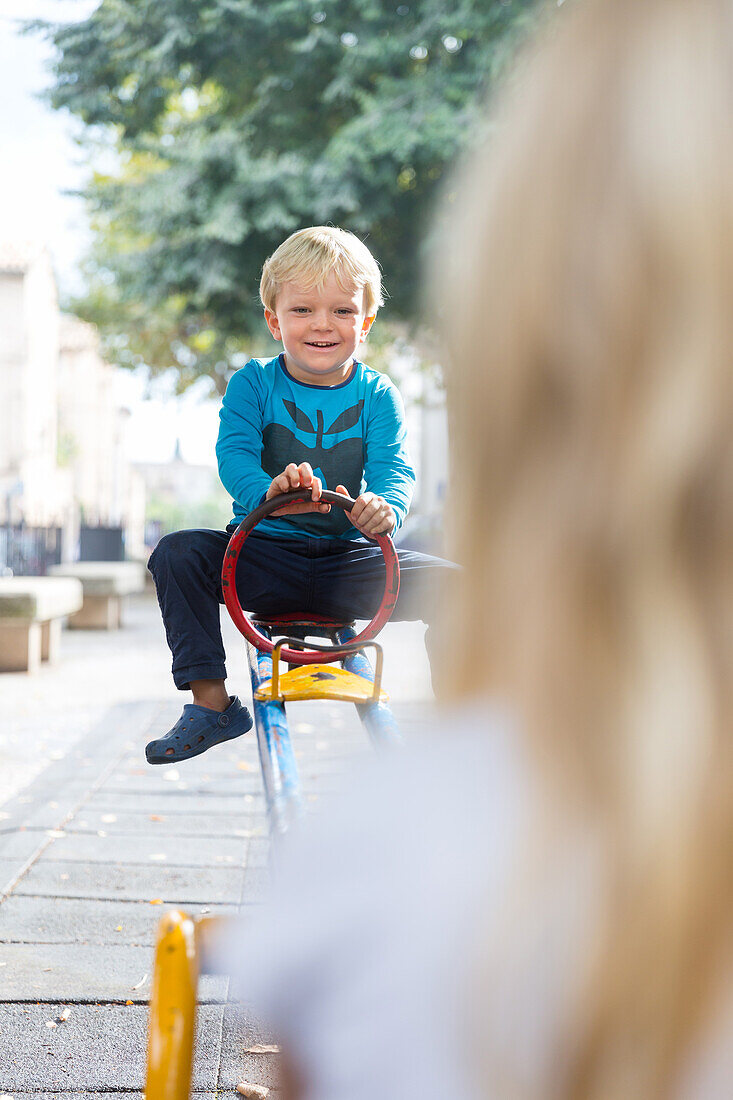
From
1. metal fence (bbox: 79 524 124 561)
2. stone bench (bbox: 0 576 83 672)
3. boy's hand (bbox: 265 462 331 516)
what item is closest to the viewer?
boy's hand (bbox: 265 462 331 516)

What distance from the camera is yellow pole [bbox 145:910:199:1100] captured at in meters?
1.24

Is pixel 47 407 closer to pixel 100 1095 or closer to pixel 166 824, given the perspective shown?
pixel 166 824

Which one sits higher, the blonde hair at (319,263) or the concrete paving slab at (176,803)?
the blonde hair at (319,263)

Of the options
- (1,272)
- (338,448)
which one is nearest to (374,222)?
(338,448)

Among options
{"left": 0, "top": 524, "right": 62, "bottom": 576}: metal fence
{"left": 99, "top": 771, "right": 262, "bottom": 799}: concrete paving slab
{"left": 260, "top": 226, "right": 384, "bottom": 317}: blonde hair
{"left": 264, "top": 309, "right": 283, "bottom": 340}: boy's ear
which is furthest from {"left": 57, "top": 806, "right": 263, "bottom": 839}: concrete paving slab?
{"left": 0, "top": 524, "right": 62, "bottom": 576}: metal fence

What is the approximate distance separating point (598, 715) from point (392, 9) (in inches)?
397

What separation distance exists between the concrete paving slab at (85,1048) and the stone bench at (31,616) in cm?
489

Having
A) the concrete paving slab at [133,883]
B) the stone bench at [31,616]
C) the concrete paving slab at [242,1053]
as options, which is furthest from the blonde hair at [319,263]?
the stone bench at [31,616]

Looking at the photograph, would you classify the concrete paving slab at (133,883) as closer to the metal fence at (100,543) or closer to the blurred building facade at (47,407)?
the metal fence at (100,543)

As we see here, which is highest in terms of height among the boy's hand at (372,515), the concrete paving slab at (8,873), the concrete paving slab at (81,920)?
the boy's hand at (372,515)

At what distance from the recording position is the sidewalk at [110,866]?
90.1 inches

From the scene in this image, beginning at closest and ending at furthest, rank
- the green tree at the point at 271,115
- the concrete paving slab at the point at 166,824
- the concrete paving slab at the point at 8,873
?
the concrete paving slab at the point at 8,873, the concrete paving slab at the point at 166,824, the green tree at the point at 271,115

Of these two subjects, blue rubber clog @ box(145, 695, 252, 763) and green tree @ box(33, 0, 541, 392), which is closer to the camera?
blue rubber clog @ box(145, 695, 252, 763)

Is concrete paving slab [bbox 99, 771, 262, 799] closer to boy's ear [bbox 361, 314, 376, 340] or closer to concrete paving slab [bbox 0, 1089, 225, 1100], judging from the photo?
concrete paving slab [bbox 0, 1089, 225, 1100]
